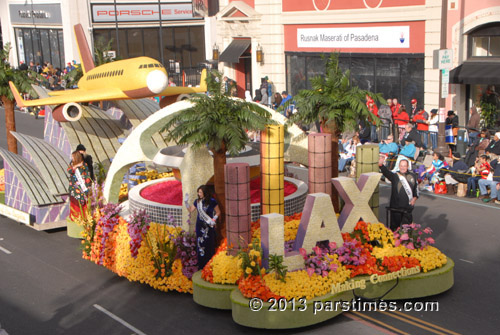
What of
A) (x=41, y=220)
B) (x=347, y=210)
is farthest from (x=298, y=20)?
(x=347, y=210)

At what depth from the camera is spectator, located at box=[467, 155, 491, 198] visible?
1909 cm

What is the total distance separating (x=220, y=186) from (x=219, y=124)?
1.31m

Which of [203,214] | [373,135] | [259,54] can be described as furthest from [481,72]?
[203,214]

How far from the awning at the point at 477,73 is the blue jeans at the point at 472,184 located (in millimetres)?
7188

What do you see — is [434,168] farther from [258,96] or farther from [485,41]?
[258,96]

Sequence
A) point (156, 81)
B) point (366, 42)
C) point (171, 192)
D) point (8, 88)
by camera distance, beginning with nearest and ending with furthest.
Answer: point (171, 192) < point (156, 81) < point (8, 88) < point (366, 42)

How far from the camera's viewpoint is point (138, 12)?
57.4 metres

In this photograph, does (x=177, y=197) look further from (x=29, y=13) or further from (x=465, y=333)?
(x=29, y=13)

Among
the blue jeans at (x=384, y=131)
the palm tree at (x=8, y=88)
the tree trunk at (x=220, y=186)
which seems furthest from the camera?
the blue jeans at (x=384, y=131)

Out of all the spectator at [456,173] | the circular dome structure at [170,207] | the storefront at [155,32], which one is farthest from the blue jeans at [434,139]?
the storefront at [155,32]

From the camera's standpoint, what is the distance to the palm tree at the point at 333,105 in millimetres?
13914

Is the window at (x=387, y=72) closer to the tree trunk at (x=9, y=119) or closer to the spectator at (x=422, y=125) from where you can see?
the spectator at (x=422, y=125)

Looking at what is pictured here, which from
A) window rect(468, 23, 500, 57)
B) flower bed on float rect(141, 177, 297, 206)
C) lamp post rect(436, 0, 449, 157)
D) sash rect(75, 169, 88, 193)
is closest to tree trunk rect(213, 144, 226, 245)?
flower bed on float rect(141, 177, 297, 206)

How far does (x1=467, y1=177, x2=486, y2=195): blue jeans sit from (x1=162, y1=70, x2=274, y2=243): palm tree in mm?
8638
